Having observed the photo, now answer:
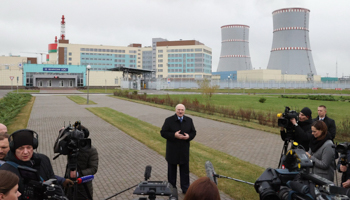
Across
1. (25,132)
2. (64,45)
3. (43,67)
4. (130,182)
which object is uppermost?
(64,45)

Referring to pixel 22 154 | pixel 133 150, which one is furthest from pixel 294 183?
pixel 133 150

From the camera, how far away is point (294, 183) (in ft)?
10.3

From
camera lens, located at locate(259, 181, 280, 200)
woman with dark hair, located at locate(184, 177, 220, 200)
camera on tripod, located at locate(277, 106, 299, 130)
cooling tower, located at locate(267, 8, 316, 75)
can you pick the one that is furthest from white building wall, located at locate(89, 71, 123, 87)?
woman with dark hair, located at locate(184, 177, 220, 200)

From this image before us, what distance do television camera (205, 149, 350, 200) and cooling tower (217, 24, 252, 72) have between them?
269 feet

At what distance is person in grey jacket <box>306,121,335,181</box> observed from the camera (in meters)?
4.78

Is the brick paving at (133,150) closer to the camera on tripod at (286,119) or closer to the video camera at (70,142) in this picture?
the camera on tripod at (286,119)

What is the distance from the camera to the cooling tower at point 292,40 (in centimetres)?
6438

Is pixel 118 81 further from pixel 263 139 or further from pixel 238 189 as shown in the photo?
pixel 238 189

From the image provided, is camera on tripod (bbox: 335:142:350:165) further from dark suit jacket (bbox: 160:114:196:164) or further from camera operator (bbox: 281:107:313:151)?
dark suit jacket (bbox: 160:114:196:164)

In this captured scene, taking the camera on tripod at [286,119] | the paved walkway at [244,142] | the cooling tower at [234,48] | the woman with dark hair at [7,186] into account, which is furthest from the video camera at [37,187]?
the cooling tower at [234,48]

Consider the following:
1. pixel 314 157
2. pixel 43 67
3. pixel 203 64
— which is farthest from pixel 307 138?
pixel 203 64

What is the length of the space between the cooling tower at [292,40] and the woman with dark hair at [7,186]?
69.6 meters

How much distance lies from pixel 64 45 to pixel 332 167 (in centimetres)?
12238

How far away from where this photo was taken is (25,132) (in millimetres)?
3385
